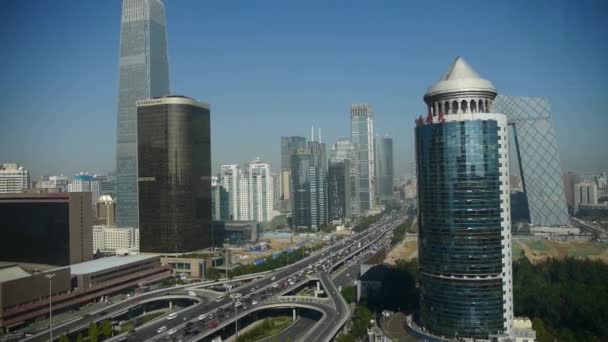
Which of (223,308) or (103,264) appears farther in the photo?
(103,264)

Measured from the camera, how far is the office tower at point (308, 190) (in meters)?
57.8

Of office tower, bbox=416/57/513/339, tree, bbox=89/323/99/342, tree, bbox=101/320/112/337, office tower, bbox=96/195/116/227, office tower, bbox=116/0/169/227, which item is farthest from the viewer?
office tower, bbox=96/195/116/227

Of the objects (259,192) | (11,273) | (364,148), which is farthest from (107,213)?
(364,148)

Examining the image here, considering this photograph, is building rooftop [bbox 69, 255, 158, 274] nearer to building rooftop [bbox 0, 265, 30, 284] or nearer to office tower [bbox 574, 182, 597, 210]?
building rooftop [bbox 0, 265, 30, 284]

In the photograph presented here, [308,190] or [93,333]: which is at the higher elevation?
[308,190]

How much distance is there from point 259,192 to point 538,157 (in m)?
32.0

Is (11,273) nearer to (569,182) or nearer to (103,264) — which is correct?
(103,264)

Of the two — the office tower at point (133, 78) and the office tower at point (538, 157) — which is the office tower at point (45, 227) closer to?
the office tower at point (133, 78)

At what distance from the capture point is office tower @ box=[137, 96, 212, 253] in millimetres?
34125

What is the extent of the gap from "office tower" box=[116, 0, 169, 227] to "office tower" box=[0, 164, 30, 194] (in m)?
15.6

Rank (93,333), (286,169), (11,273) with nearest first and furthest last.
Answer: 1. (93,333)
2. (11,273)
3. (286,169)

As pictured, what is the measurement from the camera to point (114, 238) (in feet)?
143

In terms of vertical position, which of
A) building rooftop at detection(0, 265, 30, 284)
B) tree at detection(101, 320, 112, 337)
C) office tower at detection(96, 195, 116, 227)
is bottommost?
tree at detection(101, 320, 112, 337)

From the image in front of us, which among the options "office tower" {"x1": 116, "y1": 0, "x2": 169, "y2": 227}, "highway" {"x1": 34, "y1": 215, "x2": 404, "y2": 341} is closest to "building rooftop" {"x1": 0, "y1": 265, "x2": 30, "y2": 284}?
"highway" {"x1": 34, "y1": 215, "x2": 404, "y2": 341}
